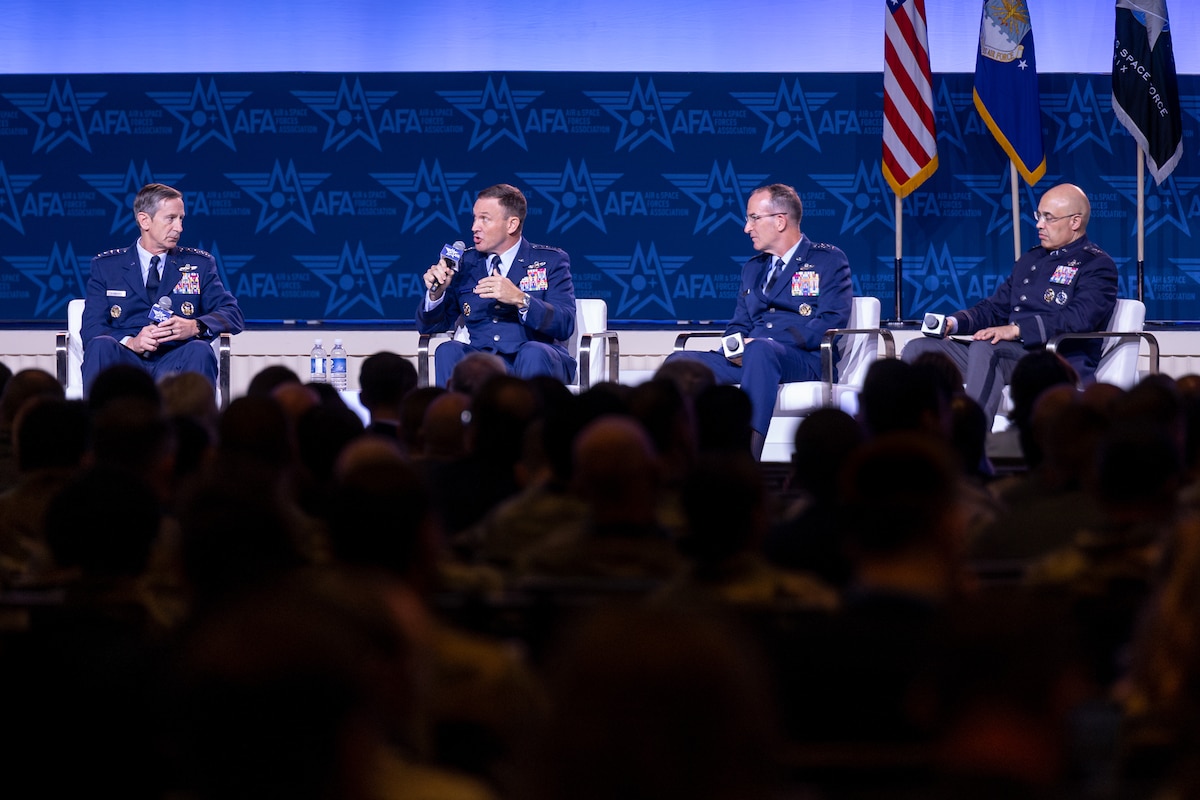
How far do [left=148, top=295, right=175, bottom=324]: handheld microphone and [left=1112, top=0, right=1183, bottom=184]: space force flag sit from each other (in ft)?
16.5

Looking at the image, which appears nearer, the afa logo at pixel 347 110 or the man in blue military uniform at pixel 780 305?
the man in blue military uniform at pixel 780 305

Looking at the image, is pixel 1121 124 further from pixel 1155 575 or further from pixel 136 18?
pixel 1155 575

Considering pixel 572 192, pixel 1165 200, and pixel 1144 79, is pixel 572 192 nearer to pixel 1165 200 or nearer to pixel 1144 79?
pixel 1144 79

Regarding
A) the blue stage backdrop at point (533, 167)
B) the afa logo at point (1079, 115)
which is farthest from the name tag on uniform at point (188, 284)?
the afa logo at point (1079, 115)

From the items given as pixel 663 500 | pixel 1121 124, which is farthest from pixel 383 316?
pixel 663 500

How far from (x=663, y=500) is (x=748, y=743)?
227cm

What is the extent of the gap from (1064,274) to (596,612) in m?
6.51

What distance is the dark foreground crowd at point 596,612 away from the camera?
1.02 metres

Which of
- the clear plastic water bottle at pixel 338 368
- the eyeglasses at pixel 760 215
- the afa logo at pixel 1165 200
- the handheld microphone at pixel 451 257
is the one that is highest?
the afa logo at pixel 1165 200

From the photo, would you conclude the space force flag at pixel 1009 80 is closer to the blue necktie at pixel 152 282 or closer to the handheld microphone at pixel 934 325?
the handheld microphone at pixel 934 325

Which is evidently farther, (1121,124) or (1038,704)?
(1121,124)

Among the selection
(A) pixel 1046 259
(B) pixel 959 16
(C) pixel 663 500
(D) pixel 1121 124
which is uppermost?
(B) pixel 959 16

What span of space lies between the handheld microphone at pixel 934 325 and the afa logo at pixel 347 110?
3.35 metres

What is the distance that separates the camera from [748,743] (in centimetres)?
97
